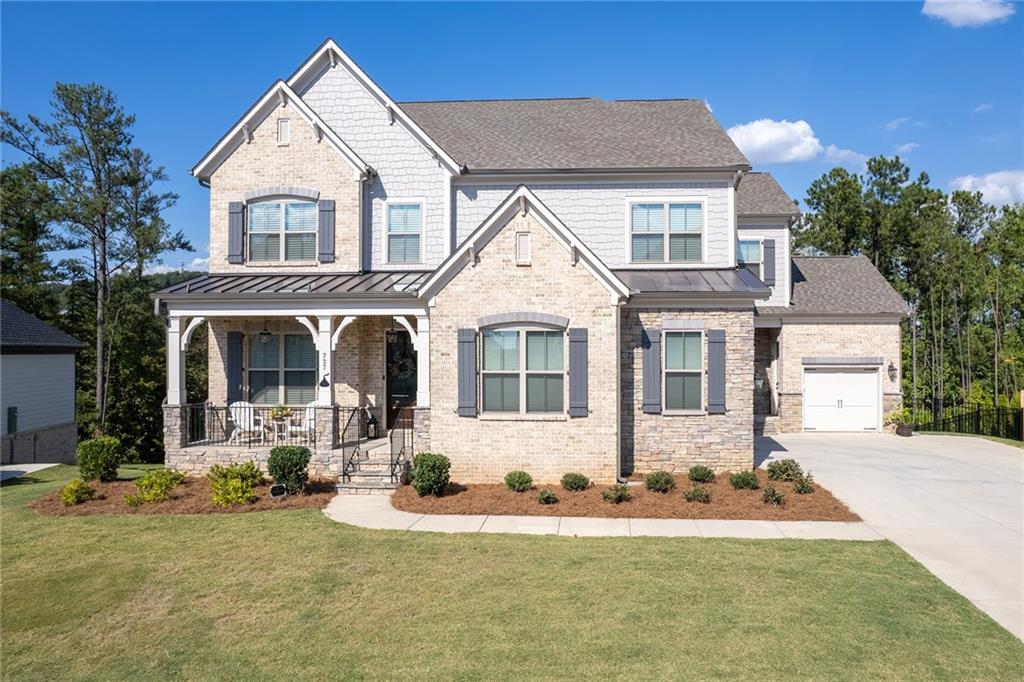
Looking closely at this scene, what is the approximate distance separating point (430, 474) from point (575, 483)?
3042 mm

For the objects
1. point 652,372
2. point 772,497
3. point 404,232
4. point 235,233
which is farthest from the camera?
point 404,232

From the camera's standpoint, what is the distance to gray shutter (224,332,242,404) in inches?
650

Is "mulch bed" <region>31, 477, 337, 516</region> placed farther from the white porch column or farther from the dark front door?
the dark front door

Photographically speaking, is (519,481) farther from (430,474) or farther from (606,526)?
(606,526)

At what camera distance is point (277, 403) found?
1655 centimetres

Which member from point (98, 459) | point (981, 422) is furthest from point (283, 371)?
point (981, 422)

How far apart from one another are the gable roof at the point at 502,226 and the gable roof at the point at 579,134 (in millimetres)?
4116

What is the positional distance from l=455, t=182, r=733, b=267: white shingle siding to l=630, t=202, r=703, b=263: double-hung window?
224 millimetres

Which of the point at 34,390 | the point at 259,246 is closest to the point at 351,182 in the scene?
the point at 259,246

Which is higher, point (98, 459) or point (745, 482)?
point (98, 459)

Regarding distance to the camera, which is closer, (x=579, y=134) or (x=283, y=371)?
(x=283, y=371)

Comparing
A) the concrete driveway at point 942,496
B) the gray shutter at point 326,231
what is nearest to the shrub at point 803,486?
the concrete driveway at point 942,496

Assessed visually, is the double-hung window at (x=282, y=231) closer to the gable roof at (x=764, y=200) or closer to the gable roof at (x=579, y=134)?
the gable roof at (x=579, y=134)

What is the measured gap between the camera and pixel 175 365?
593 inches
